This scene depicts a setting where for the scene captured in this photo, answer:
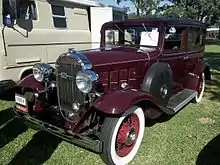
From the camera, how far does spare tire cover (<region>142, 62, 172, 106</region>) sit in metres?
4.20

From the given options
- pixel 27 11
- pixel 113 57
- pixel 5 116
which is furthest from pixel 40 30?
pixel 113 57

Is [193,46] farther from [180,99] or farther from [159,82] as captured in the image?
[159,82]

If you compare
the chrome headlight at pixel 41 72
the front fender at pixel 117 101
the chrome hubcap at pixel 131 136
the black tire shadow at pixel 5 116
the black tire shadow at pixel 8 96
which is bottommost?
the black tire shadow at pixel 5 116

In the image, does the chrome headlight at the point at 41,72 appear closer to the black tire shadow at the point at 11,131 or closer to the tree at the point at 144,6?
the black tire shadow at the point at 11,131

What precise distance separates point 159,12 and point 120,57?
147 feet

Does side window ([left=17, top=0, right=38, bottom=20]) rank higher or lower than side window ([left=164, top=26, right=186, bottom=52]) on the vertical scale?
higher

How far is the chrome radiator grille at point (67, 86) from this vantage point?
3709 mm

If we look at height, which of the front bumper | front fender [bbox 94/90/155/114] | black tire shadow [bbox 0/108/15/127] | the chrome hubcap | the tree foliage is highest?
the tree foliage

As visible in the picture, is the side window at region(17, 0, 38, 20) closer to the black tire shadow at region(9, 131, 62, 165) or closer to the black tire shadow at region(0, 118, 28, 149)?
the black tire shadow at region(0, 118, 28, 149)

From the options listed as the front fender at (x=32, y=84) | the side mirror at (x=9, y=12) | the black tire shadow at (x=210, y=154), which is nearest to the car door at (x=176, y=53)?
the black tire shadow at (x=210, y=154)

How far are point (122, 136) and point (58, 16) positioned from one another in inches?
184

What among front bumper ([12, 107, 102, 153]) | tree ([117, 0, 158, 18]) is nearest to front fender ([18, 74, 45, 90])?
front bumper ([12, 107, 102, 153])

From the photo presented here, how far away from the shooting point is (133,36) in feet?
16.3

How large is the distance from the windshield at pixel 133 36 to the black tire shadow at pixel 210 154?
1.83m
